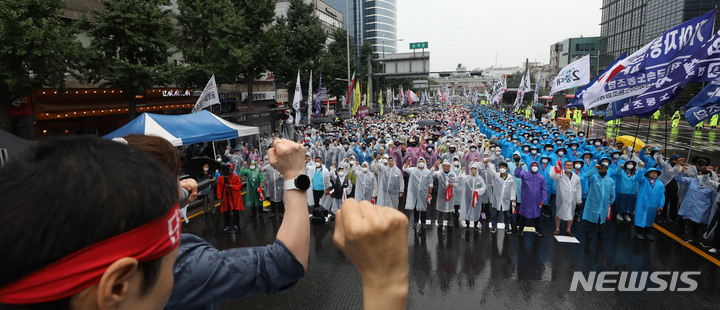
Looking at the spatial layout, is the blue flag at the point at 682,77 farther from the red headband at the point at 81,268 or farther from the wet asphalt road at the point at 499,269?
the red headband at the point at 81,268

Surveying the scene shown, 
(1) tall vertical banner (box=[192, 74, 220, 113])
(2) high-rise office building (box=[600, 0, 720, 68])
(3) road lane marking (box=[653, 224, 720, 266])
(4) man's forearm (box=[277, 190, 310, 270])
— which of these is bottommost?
(3) road lane marking (box=[653, 224, 720, 266])

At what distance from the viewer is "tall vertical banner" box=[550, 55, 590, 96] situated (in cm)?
1351

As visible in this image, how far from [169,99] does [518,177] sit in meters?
18.7

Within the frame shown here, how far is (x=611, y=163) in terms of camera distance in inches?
399

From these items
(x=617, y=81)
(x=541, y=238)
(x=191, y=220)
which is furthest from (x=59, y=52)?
(x=617, y=81)

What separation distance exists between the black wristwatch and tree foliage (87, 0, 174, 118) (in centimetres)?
1432

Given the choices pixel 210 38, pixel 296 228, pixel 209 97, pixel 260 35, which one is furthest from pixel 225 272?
pixel 260 35

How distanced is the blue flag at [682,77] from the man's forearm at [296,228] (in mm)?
9655

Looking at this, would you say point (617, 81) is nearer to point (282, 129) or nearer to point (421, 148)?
point (421, 148)

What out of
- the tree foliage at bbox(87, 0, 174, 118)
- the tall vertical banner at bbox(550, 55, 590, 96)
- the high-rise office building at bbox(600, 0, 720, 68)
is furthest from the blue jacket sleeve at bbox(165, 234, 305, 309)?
the high-rise office building at bbox(600, 0, 720, 68)

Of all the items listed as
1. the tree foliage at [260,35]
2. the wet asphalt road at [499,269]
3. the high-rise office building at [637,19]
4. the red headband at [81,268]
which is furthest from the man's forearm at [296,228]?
the high-rise office building at [637,19]

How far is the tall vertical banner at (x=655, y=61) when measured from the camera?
26.2 feet

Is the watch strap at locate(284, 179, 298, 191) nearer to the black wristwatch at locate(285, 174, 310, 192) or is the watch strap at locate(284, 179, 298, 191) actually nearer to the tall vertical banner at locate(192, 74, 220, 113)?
the black wristwatch at locate(285, 174, 310, 192)

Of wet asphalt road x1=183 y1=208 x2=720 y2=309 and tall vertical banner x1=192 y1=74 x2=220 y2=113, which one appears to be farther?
tall vertical banner x1=192 y1=74 x2=220 y2=113
